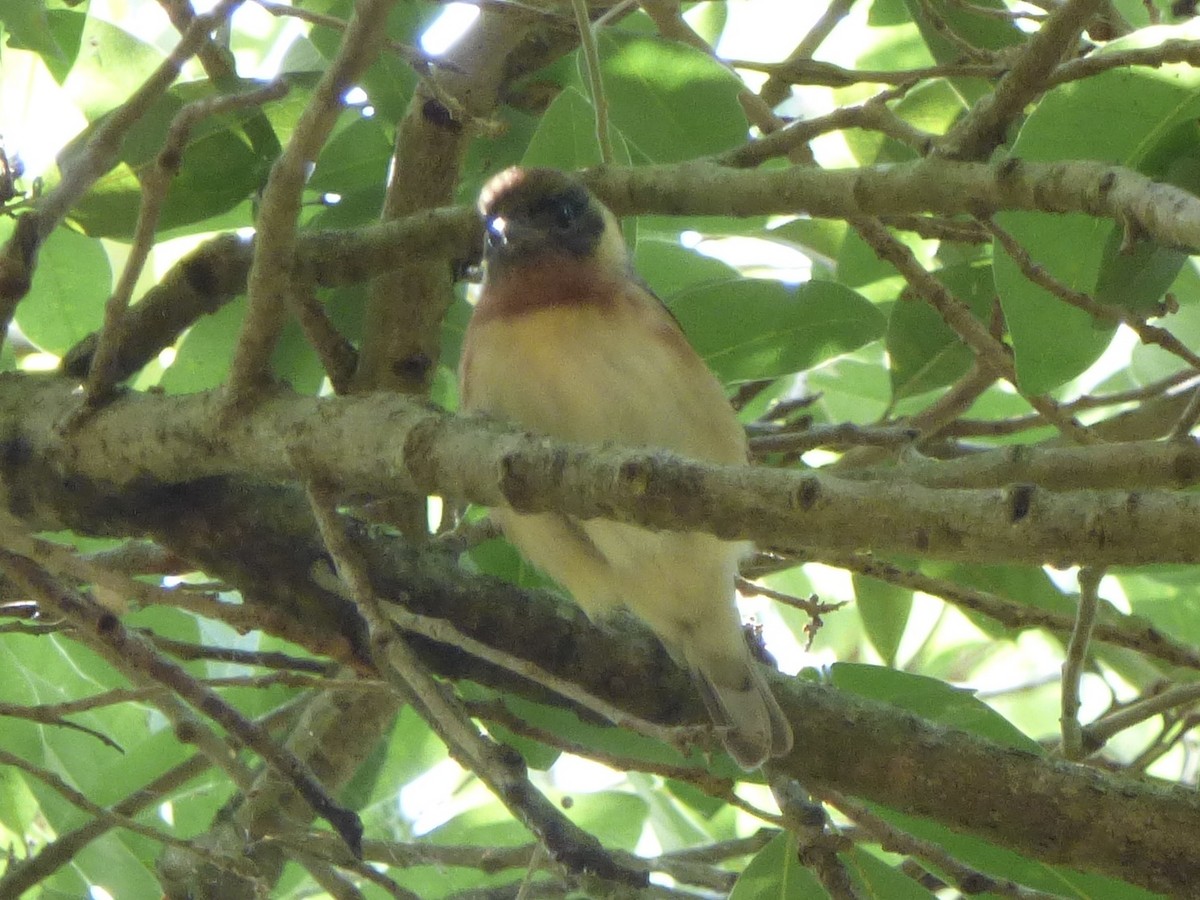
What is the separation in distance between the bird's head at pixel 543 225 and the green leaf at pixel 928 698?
50.1 inches

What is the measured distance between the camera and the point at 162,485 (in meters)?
2.62

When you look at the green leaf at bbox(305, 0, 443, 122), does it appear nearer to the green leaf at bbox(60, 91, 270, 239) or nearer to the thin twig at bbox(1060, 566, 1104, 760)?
the green leaf at bbox(60, 91, 270, 239)

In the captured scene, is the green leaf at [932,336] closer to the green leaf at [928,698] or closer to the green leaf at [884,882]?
the green leaf at [928,698]

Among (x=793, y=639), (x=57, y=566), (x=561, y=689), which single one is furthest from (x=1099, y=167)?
(x=793, y=639)

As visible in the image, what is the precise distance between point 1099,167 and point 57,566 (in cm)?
178

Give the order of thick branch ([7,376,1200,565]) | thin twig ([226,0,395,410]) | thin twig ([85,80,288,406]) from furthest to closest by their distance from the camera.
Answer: thin twig ([85,80,288,406]) < thin twig ([226,0,395,410]) < thick branch ([7,376,1200,565])

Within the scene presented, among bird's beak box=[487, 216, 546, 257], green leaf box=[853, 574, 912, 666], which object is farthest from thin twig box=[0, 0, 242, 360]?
green leaf box=[853, 574, 912, 666]

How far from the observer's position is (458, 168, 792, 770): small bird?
3207mm

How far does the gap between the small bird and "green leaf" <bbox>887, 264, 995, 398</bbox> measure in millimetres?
659

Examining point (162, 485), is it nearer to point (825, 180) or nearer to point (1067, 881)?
point (825, 180)

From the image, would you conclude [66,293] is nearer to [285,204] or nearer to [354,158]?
[354,158]

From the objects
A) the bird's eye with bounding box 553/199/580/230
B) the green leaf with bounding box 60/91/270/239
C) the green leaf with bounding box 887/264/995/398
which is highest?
the bird's eye with bounding box 553/199/580/230

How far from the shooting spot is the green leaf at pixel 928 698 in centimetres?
295

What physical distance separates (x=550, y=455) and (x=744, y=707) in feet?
4.08
